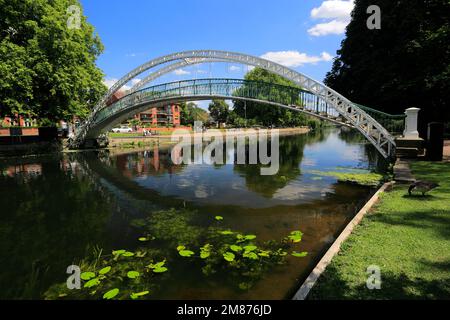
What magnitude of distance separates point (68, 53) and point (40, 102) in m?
5.39

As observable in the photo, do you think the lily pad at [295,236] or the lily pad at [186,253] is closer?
the lily pad at [186,253]

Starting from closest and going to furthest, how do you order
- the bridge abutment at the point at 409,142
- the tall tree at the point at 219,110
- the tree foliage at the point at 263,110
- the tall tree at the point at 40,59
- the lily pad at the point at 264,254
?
the lily pad at the point at 264,254
the bridge abutment at the point at 409,142
the tall tree at the point at 40,59
the tree foliage at the point at 263,110
the tall tree at the point at 219,110

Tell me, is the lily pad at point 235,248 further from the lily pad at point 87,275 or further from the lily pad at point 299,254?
the lily pad at point 87,275

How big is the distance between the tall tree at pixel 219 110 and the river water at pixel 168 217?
9519 cm

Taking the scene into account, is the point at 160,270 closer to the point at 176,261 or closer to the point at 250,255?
the point at 176,261

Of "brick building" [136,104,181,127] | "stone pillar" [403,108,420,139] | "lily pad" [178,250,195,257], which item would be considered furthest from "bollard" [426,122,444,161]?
"brick building" [136,104,181,127]

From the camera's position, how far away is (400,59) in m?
23.7

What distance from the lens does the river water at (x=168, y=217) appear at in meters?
6.25

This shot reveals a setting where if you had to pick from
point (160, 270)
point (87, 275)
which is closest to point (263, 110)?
point (160, 270)

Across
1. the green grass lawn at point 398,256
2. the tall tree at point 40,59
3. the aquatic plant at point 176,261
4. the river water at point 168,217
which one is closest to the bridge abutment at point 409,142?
the river water at point 168,217

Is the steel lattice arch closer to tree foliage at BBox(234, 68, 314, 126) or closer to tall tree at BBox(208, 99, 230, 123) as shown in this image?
tree foliage at BBox(234, 68, 314, 126)
